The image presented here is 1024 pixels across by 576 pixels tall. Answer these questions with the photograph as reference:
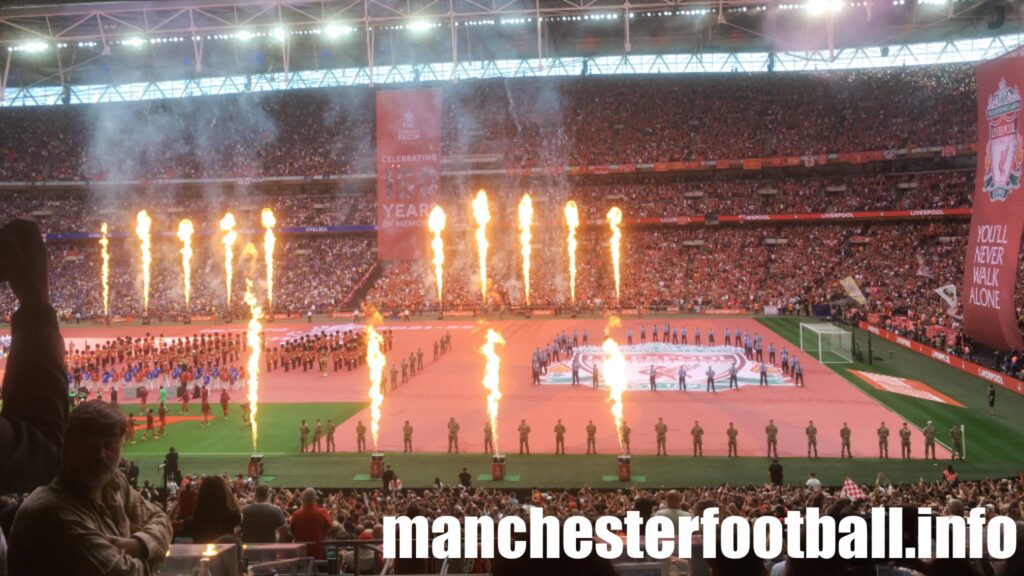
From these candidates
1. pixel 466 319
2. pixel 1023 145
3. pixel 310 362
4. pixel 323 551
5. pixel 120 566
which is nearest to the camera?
pixel 120 566

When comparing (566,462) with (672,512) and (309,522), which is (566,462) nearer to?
(672,512)

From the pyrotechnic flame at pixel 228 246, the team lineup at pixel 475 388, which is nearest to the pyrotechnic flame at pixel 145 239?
the pyrotechnic flame at pixel 228 246

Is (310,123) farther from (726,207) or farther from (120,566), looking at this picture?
(120,566)

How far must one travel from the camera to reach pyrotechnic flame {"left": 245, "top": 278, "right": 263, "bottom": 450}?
75.8 feet

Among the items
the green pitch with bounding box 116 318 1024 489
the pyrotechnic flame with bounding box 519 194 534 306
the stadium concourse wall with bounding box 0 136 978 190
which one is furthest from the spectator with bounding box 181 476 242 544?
the stadium concourse wall with bounding box 0 136 978 190

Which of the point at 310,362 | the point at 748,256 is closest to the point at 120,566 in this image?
the point at 310,362

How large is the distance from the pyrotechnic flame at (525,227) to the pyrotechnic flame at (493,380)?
15643mm

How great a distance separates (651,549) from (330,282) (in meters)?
57.1

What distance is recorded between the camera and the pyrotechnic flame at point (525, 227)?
57.6 metres

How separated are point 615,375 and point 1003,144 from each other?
16221 mm

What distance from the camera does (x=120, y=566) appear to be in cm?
244

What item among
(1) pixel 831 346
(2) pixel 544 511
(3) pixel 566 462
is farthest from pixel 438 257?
(2) pixel 544 511

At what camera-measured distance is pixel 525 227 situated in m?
60.5

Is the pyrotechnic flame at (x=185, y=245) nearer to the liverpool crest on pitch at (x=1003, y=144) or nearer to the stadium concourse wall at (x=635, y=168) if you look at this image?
the stadium concourse wall at (x=635, y=168)
